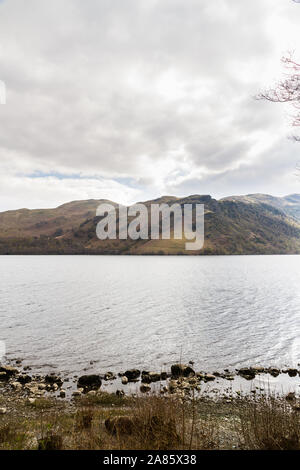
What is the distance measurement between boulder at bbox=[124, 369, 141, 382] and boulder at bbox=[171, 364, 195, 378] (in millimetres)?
3067

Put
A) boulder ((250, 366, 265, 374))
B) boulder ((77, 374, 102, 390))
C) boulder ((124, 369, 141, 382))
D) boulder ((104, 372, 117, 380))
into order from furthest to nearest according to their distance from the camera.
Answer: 1. boulder ((250, 366, 265, 374))
2. boulder ((104, 372, 117, 380))
3. boulder ((124, 369, 141, 382))
4. boulder ((77, 374, 102, 390))

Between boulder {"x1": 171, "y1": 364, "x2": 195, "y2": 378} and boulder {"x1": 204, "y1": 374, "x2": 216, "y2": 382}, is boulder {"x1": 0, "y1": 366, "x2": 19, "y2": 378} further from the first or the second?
boulder {"x1": 204, "y1": 374, "x2": 216, "y2": 382}

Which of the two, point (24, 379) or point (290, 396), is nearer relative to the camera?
point (290, 396)

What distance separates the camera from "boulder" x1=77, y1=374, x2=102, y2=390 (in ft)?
69.5

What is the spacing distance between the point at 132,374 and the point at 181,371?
4.25m

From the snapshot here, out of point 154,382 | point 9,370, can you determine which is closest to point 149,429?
point 154,382

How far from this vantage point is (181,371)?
2317cm

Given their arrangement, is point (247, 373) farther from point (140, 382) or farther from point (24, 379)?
point (24, 379)

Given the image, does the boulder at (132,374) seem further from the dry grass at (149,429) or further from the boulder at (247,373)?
the boulder at (247,373)

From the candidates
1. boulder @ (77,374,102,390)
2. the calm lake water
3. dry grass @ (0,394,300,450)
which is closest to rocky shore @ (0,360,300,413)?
boulder @ (77,374,102,390)
